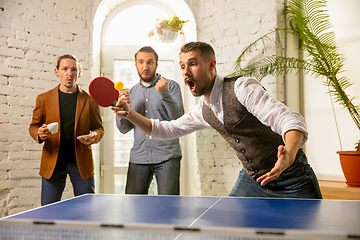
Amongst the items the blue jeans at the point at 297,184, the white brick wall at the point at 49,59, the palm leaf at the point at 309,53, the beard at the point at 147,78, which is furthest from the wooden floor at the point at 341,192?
the beard at the point at 147,78

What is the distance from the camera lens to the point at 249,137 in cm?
187

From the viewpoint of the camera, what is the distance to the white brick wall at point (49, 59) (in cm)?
314

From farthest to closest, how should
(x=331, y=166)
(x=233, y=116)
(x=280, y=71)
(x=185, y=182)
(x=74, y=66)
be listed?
1. (x=185, y=182)
2. (x=331, y=166)
3. (x=280, y=71)
4. (x=74, y=66)
5. (x=233, y=116)

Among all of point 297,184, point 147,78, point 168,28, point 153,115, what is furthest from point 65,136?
point 297,184

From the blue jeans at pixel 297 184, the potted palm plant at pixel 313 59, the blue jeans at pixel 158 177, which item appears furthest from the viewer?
the potted palm plant at pixel 313 59

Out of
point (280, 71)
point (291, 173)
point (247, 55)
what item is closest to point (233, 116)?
point (291, 173)

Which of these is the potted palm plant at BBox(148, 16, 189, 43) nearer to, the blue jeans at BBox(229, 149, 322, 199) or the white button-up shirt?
Result: the white button-up shirt

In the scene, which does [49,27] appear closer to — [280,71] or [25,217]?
[280,71]

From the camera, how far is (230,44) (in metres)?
3.57

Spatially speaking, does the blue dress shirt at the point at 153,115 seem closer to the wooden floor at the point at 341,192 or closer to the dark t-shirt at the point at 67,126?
the dark t-shirt at the point at 67,126

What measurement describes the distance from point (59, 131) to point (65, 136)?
0.06 metres

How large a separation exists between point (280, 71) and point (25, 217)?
2660mm

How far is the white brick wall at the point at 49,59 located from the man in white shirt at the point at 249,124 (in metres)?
1.53

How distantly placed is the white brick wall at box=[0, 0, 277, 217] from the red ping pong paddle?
158 centimetres
